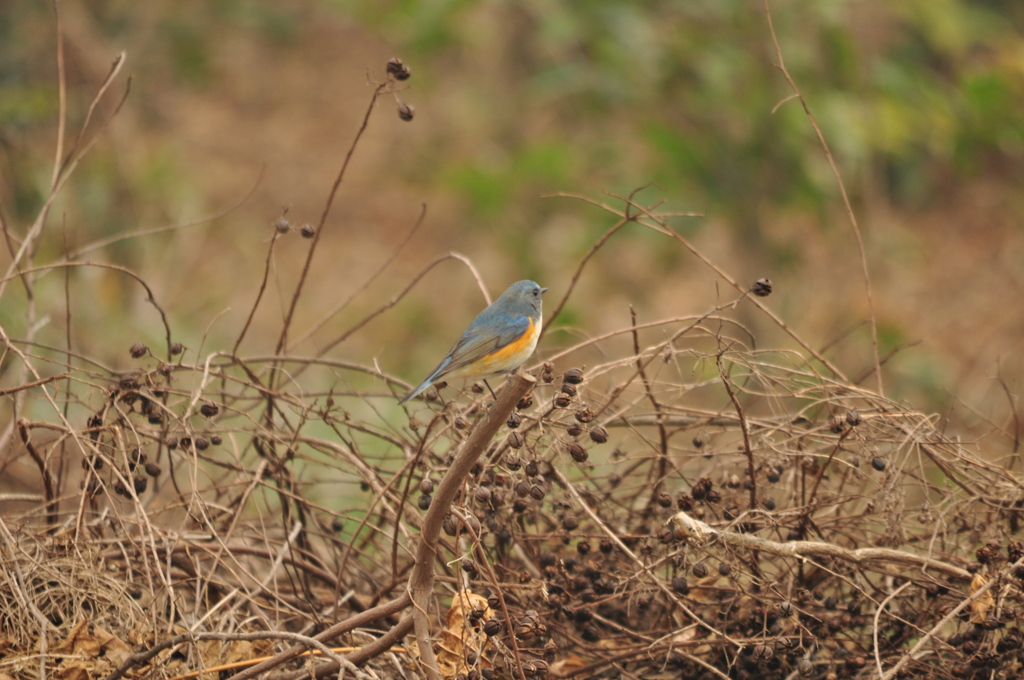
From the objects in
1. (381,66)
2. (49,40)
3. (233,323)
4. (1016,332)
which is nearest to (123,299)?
(233,323)

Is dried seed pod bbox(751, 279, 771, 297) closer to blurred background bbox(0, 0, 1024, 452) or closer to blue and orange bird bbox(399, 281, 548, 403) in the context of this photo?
A: blue and orange bird bbox(399, 281, 548, 403)

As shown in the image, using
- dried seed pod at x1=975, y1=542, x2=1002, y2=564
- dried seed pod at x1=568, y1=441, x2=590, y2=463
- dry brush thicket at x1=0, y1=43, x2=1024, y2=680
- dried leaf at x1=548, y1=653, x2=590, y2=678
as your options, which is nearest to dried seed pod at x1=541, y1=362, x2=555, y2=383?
dry brush thicket at x1=0, y1=43, x2=1024, y2=680

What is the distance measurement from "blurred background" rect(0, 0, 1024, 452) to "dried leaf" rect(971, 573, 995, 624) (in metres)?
2.50

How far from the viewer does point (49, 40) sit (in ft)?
29.7

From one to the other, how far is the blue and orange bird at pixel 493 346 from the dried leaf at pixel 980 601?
163 centimetres

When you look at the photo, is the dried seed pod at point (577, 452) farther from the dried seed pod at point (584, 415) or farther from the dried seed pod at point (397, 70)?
the dried seed pod at point (397, 70)

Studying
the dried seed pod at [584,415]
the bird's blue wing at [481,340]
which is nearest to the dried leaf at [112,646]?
the bird's blue wing at [481,340]

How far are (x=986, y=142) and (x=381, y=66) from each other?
8309mm

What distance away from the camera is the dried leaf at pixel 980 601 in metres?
2.43

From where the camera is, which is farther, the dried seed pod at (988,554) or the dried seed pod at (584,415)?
the dried seed pod at (988,554)

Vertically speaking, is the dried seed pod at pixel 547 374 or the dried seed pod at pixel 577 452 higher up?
the dried seed pod at pixel 547 374

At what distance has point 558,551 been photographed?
2.82 meters

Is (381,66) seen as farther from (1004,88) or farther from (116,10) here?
(1004,88)

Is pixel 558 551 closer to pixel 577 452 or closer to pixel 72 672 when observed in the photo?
pixel 577 452
